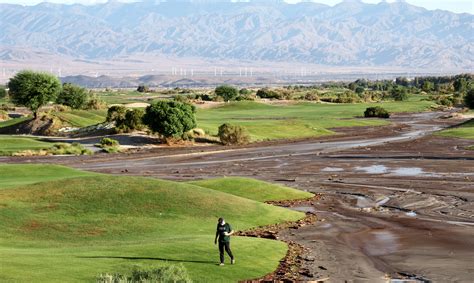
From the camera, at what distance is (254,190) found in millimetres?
49469

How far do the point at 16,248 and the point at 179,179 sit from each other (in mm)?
30093

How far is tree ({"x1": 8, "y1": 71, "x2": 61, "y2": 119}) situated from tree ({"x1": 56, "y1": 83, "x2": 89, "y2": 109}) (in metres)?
19.9

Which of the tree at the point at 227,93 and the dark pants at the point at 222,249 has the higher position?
the dark pants at the point at 222,249

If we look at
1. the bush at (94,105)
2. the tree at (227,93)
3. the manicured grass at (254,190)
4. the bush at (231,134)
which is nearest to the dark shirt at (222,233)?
the manicured grass at (254,190)

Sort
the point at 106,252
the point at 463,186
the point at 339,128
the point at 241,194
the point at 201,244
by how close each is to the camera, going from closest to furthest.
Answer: the point at 106,252
the point at 201,244
the point at 241,194
the point at 463,186
the point at 339,128

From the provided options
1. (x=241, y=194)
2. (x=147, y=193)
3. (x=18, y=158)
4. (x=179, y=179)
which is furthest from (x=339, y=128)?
(x=147, y=193)

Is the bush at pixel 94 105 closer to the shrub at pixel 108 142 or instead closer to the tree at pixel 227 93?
the shrub at pixel 108 142

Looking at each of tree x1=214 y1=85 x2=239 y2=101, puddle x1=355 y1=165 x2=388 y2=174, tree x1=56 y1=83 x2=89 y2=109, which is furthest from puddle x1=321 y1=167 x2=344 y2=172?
tree x1=214 y1=85 x2=239 y2=101

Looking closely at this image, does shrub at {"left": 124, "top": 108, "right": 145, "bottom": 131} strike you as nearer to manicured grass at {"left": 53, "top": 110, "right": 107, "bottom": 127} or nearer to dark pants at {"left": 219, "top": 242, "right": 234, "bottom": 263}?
manicured grass at {"left": 53, "top": 110, "right": 107, "bottom": 127}

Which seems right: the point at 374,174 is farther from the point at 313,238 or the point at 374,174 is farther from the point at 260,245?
the point at 260,245

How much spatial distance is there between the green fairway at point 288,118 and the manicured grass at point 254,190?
1975 inches

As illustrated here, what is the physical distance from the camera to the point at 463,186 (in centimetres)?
5388

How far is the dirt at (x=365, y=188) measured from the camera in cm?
3022

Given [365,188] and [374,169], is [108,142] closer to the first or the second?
[374,169]
